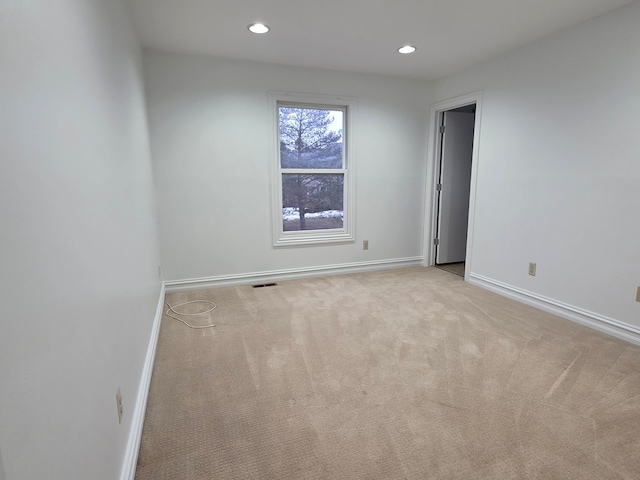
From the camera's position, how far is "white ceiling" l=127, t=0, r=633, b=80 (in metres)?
2.55

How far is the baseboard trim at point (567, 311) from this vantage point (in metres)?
2.72

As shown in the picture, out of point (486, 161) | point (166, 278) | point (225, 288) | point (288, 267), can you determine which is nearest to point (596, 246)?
point (486, 161)

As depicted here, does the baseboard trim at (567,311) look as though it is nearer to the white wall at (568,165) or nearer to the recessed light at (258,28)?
the white wall at (568,165)

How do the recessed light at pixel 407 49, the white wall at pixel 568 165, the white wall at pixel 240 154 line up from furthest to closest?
the white wall at pixel 240 154 < the recessed light at pixel 407 49 < the white wall at pixel 568 165

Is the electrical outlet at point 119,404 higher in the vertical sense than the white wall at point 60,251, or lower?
lower

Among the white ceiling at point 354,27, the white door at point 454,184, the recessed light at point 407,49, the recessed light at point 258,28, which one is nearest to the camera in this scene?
the white ceiling at point 354,27

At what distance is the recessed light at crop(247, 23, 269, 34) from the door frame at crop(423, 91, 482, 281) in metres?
2.35

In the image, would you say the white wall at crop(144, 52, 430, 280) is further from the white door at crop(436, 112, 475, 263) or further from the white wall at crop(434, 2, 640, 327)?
the white wall at crop(434, 2, 640, 327)

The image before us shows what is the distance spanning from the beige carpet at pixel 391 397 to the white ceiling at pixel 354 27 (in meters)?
2.40

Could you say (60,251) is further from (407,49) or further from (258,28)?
(407,49)

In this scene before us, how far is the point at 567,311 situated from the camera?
3.12 metres

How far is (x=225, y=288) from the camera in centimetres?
396

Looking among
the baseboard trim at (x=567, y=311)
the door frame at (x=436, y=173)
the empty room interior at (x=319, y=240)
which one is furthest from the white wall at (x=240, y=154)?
the baseboard trim at (x=567, y=311)

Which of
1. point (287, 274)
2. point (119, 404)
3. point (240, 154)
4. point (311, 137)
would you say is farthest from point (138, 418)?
point (311, 137)
